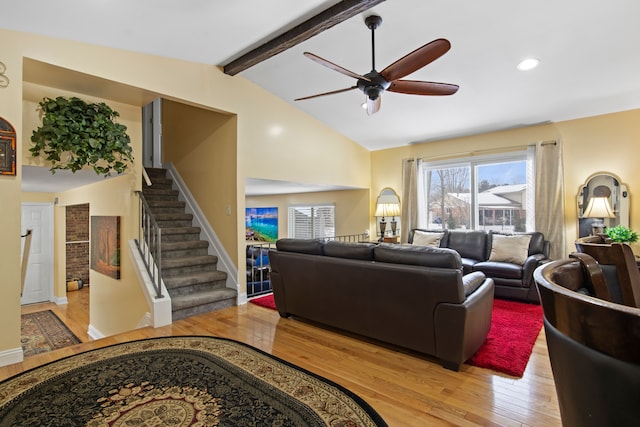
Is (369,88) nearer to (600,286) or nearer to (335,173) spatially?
(600,286)

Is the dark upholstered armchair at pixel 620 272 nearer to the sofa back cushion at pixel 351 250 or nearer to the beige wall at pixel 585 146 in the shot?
the sofa back cushion at pixel 351 250

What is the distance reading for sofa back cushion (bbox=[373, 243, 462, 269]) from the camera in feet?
8.36

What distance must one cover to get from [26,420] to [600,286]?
295cm

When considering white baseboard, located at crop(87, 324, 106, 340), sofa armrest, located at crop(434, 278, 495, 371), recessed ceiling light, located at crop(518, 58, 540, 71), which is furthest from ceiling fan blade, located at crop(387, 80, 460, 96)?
white baseboard, located at crop(87, 324, 106, 340)

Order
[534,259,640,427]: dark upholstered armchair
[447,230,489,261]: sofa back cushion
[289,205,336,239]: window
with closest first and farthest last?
[534,259,640,427]: dark upholstered armchair
[447,230,489,261]: sofa back cushion
[289,205,336,239]: window

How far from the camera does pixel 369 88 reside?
2.88m

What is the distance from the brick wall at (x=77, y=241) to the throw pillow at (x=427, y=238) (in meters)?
6.79

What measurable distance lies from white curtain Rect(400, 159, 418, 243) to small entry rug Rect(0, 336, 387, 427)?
4.29 metres

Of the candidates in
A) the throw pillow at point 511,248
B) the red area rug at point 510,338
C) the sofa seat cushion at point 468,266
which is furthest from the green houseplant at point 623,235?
the sofa seat cushion at point 468,266

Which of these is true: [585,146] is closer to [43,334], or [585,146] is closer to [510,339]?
[510,339]

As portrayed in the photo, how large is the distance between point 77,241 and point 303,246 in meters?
6.30

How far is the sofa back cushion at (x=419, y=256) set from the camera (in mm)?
2549

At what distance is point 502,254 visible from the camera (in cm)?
489

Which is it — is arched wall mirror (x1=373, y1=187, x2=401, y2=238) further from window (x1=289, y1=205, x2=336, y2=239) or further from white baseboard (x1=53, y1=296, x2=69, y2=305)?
white baseboard (x1=53, y1=296, x2=69, y2=305)
